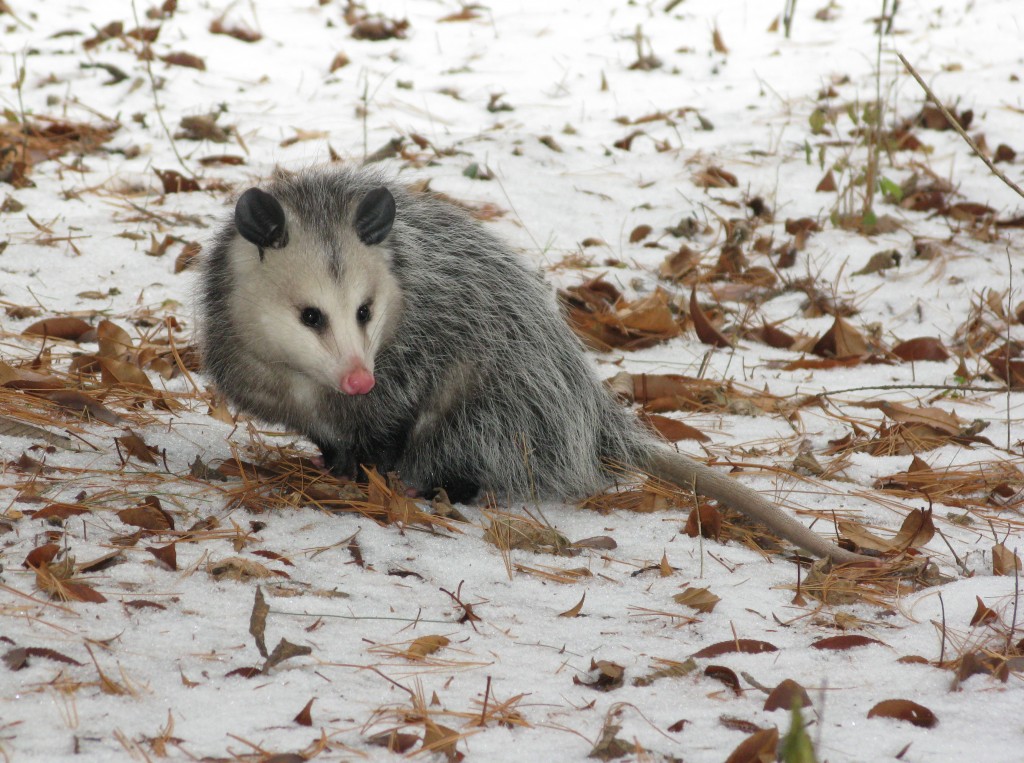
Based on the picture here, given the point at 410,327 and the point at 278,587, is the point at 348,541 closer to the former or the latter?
the point at 278,587

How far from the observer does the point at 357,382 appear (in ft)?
6.95

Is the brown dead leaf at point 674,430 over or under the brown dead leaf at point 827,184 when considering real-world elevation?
under

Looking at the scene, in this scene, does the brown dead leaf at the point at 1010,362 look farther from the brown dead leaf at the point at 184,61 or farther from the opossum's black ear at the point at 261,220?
the brown dead leaf at the point at 184,61

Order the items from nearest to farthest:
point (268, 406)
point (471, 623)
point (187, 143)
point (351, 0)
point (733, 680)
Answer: point (733, 680) → point (471, 623) → point (268, 406) → point (187, 143) → point (351, 0)

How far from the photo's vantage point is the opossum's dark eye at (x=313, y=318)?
221 centimetres

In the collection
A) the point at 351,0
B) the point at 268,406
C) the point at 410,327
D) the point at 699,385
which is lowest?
the point at 699,385

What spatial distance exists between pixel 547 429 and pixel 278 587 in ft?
3.15

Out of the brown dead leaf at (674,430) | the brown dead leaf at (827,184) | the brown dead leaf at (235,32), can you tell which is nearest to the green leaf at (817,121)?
the brown dead leaf at (827,184)

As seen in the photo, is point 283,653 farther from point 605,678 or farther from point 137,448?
→ point 137,448

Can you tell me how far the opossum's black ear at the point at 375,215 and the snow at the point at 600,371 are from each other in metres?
0.57

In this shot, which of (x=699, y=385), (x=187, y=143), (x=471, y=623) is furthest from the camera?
(x=187, y=143)

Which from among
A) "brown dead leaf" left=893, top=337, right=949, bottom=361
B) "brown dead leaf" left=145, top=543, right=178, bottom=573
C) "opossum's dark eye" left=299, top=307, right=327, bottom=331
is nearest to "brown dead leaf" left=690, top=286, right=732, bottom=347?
"brown dead leaf" left=893, top=337, right=949, bottom=361

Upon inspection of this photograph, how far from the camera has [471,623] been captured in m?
1.87

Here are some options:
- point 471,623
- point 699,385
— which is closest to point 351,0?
point 699,385
